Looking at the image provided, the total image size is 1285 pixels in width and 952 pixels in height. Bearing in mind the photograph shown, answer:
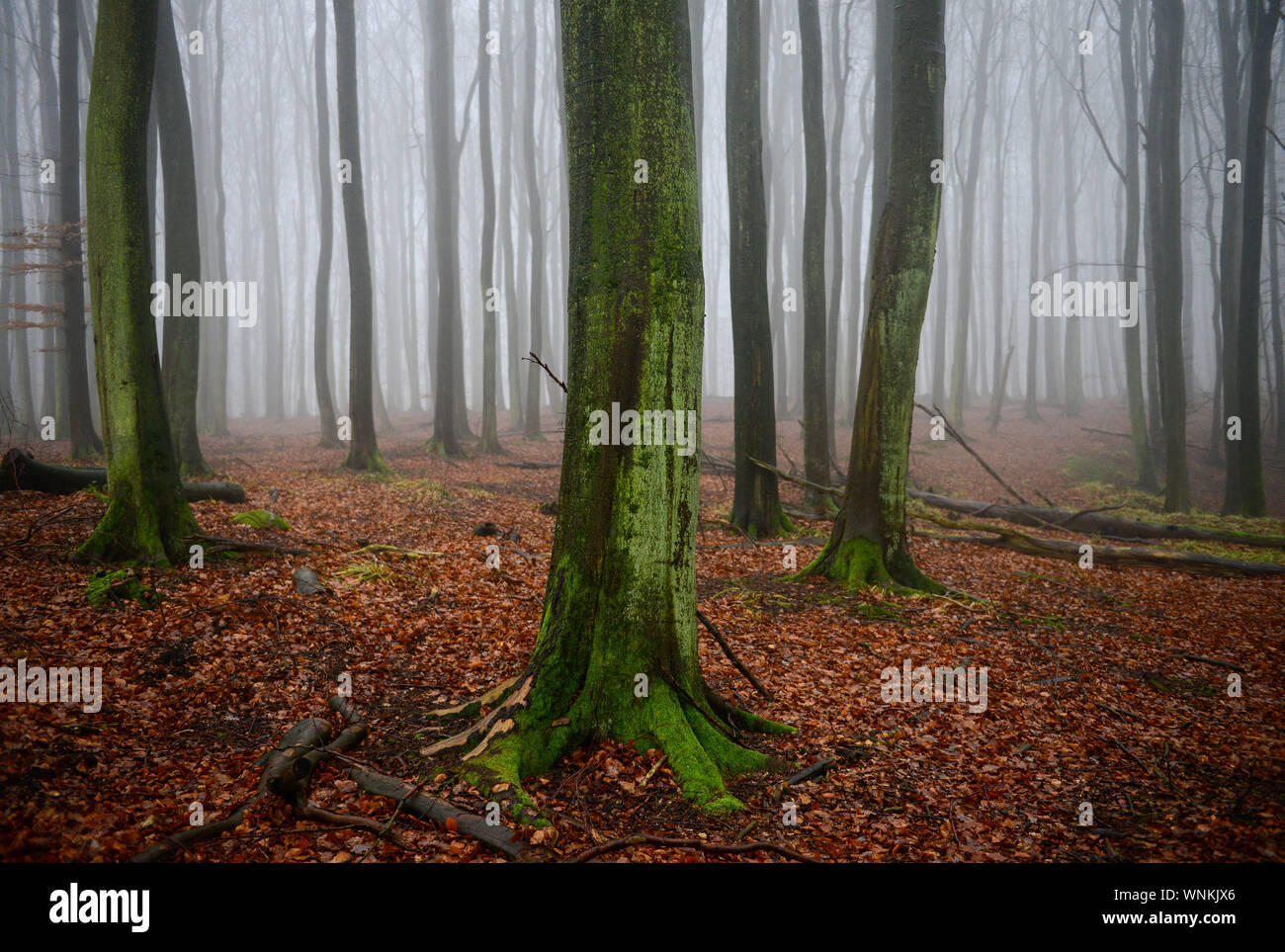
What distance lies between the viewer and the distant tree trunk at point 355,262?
47.6 feet

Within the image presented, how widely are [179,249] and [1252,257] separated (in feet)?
64.9

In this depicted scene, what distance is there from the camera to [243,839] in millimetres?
3363

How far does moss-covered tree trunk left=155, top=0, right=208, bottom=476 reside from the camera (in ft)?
37.1

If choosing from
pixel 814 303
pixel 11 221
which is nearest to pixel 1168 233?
pixel 814 303

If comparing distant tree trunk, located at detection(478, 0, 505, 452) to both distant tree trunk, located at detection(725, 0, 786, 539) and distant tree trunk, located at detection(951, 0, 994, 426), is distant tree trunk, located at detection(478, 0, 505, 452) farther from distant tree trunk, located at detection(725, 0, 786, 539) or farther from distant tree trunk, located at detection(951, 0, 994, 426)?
distant tree trunk, located at detection(951, 0, 994, 426)

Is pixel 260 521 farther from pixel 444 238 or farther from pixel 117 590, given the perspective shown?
pixel 444 238

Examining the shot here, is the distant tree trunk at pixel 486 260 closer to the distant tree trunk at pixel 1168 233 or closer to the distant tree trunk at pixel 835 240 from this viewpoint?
the distant tree trunk at pixel 835 240

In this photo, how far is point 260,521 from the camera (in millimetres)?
8367

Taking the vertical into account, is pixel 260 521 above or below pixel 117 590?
above

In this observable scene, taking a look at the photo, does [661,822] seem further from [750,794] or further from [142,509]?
[142,509]

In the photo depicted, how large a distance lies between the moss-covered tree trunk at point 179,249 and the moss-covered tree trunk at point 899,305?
10509 millimetres

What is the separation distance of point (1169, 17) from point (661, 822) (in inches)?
787
